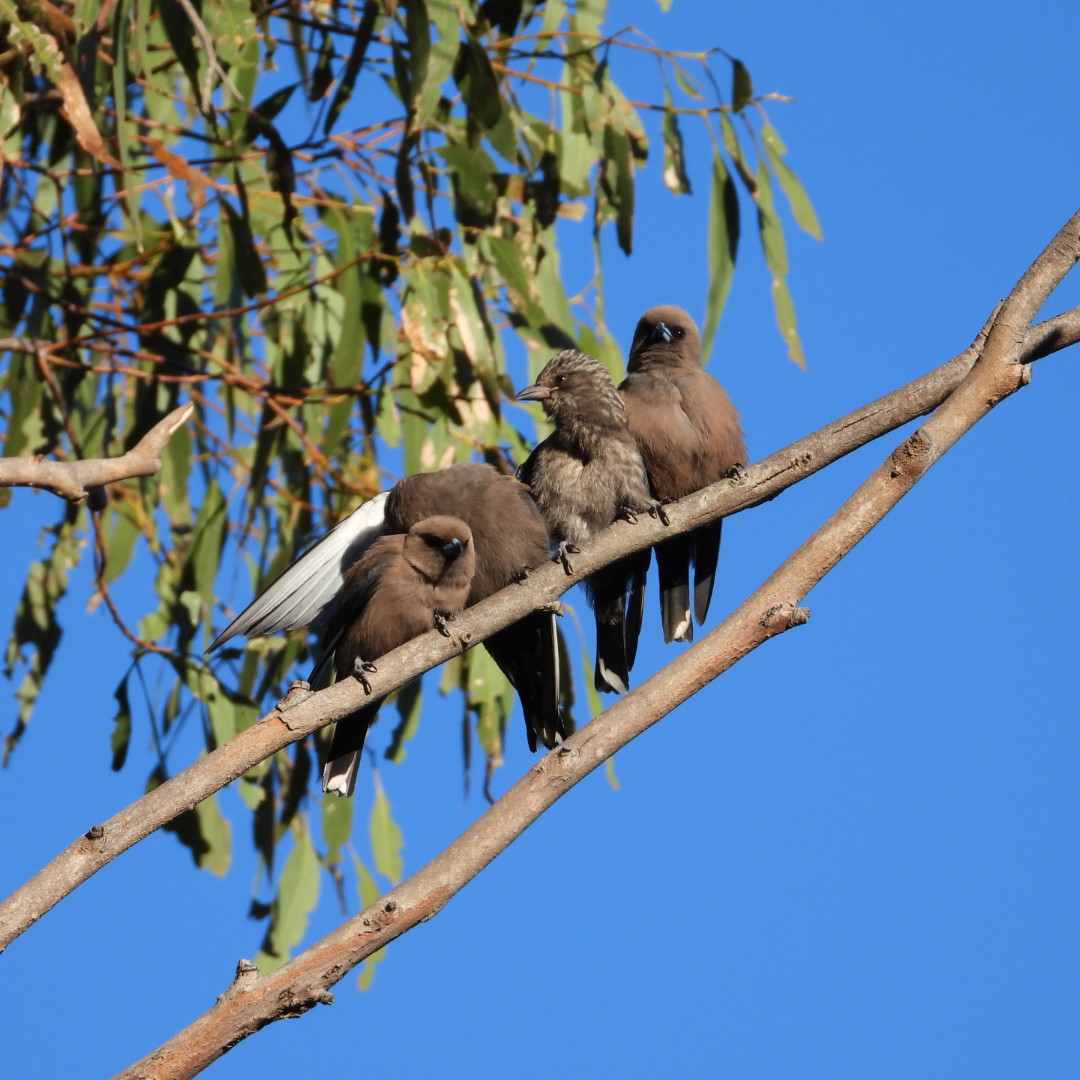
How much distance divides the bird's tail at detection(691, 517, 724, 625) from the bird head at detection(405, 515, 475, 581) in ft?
2.51

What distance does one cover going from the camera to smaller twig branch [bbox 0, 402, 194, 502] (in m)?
2.82

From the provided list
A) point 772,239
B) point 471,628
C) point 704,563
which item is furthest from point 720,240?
point 471,628

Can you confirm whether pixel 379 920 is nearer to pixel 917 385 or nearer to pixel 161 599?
pixel 917 385

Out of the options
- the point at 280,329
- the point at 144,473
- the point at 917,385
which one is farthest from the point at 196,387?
the point at 917,385

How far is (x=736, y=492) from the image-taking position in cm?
313

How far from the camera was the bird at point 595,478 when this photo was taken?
413cm

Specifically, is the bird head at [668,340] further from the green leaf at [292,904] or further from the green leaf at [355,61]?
the green leaf at [292,904]

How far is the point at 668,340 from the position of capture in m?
4.51

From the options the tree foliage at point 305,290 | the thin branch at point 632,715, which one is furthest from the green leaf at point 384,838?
the thin branch at point 632,715

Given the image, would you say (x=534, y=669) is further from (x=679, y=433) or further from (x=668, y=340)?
(x=668, y=340)

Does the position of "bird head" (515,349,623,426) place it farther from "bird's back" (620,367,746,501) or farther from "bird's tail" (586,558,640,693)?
"bird's tail" (586,558,640,693)

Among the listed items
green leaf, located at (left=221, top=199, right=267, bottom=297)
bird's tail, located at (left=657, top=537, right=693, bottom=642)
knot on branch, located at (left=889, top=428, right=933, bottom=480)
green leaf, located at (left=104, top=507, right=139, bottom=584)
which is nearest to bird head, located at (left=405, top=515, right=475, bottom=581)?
bird's tail, located at (left=657, top=537, right=693, bottom=642)

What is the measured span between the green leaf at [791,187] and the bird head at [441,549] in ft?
5.27

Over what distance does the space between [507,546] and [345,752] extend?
63 centimetres
